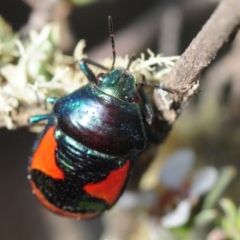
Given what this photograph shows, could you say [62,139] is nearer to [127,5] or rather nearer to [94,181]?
[94,181]

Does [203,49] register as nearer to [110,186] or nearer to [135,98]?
[135,98]

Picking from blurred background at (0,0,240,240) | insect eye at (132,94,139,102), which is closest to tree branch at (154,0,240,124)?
insect eye at (132,94,139,102)

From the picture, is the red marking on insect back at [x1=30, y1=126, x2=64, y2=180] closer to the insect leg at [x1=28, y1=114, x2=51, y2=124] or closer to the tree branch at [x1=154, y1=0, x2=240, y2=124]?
the insect leg at [x1=28, y1=114, x2=51, y2=124]

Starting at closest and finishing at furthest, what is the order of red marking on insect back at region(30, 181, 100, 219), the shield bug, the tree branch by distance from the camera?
the tree branch → the shield bug → red marking on insect back at region(30, 181, 100, 219)

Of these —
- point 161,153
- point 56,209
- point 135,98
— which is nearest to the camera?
point 135,98

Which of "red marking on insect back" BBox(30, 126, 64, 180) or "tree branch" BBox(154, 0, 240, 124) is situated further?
"red marking on insect back" BBox(30, 126, 64, 180)

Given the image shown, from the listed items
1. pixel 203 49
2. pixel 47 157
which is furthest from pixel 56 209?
pixel 203 49

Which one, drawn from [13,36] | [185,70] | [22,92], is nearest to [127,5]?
[13,36]
